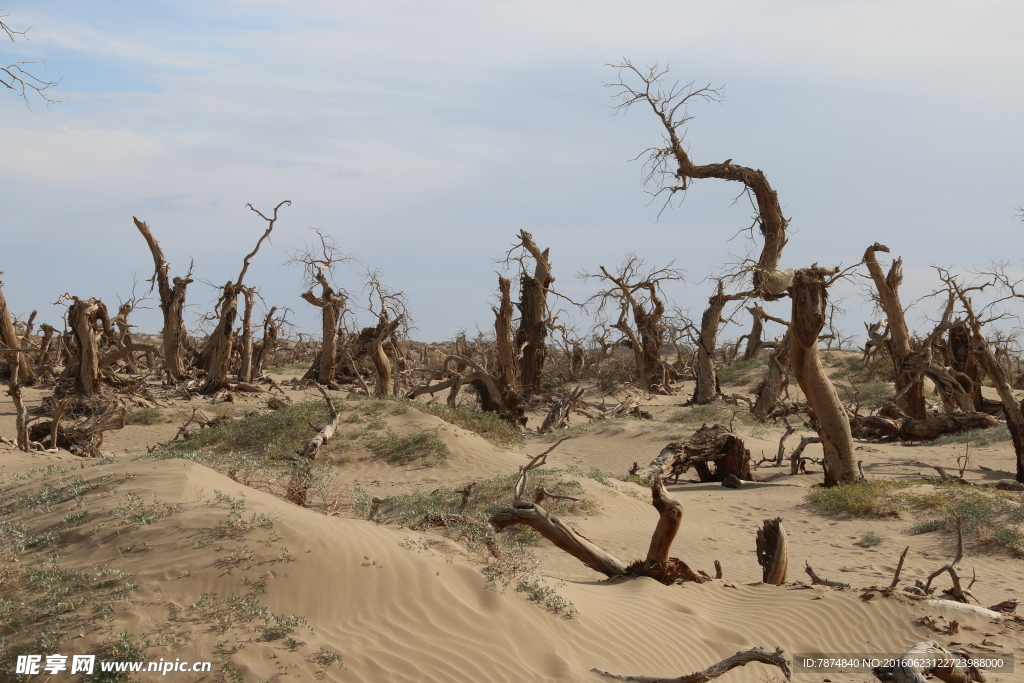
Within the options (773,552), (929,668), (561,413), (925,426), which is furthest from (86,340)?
(925,426)

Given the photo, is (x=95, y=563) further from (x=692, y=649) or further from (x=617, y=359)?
(x=617, y=359)

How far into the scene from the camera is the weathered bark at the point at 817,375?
9.34 meters

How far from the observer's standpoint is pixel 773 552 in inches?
245

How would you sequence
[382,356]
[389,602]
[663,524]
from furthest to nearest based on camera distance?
[382,356] < [663,524] < [389,602]

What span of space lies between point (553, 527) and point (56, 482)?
13.6 ft

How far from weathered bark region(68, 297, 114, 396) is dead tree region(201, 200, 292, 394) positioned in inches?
139

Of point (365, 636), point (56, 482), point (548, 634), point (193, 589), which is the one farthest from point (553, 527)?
point (56, 482)

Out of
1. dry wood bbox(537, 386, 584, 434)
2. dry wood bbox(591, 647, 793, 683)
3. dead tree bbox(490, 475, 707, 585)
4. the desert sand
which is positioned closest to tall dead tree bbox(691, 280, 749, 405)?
dry wood bbox(537, 386, 584, 434)

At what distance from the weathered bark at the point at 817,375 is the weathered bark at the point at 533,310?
7.34 meters

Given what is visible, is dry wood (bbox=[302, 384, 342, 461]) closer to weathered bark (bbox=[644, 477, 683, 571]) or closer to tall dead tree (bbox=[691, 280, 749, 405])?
weathered bark (bbox=[644, 477, 683, 571])

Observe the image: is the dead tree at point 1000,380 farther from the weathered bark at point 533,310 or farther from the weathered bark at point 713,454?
the weathered bark at point 533,310

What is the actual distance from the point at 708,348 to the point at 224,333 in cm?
1271

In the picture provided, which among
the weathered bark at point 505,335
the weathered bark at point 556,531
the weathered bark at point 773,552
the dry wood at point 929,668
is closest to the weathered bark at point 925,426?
the weathered bark at point 505,335

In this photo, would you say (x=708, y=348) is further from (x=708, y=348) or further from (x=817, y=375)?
(x=817, y=375)
